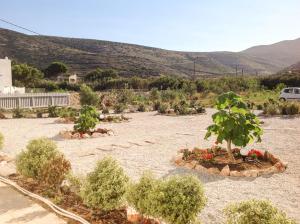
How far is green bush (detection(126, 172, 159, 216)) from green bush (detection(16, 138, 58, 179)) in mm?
2207

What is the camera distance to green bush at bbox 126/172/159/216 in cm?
460

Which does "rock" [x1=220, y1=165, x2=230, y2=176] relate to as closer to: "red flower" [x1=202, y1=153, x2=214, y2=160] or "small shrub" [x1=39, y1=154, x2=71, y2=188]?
"red flower" [x1=202, y1=153, x2=214, y2=160]

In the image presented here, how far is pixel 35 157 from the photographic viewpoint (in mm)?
6711

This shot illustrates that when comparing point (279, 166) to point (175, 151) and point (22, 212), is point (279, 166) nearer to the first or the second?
point (175, 151)

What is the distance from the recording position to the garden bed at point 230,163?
7.92 meters

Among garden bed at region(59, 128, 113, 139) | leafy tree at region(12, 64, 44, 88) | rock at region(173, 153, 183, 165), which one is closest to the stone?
garden bed at region(59, 128, 113, 139)

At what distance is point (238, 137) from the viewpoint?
315 inches

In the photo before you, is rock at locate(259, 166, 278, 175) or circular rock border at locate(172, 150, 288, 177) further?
rock at locate(259, 166, 278, 175)

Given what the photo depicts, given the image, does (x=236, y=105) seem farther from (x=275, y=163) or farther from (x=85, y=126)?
(x=85, y=126)

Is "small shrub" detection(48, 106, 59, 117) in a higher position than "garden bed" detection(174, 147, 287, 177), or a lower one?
higher

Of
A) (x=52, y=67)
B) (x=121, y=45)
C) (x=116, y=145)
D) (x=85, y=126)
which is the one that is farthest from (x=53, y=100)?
(x=121, y=45)

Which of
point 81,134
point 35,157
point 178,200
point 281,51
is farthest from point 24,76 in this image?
point 281,51

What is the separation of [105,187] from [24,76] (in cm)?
5796

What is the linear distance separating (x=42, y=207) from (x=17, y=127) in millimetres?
12991
